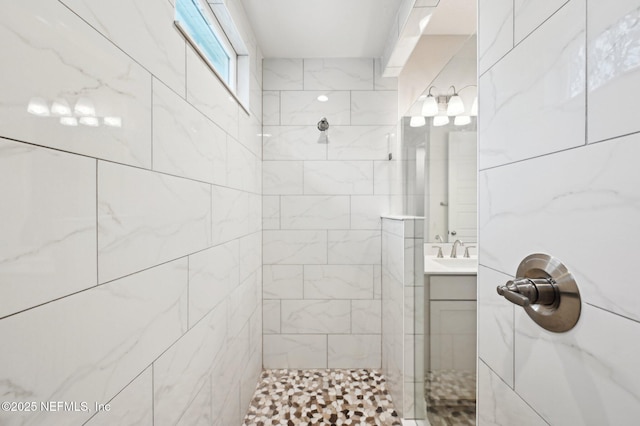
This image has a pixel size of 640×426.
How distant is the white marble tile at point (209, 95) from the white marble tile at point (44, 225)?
64 centimetres

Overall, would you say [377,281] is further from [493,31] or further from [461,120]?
[493,31]

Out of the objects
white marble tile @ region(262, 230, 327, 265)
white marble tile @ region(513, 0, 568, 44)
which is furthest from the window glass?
white marble tile @ region(262, 230, 327, 265)

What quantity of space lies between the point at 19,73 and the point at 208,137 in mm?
847

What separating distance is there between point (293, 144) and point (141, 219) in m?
1.91

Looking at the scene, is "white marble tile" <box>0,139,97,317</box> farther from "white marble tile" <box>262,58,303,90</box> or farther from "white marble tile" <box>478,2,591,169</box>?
"white marble tile" <box>262,58,303,90</box>

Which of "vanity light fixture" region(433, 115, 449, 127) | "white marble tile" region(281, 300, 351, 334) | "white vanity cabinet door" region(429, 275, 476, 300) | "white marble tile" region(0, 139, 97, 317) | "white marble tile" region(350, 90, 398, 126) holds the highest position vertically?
"white marble tile" region(350, 90, 398, 126)

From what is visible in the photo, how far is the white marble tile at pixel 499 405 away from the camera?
29.0 inches

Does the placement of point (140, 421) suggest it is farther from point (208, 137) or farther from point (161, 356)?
point (208, 137)

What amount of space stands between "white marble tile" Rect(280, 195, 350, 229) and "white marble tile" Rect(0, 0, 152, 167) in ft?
5.98

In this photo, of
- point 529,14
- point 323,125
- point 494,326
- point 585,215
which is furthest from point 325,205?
point 585,215

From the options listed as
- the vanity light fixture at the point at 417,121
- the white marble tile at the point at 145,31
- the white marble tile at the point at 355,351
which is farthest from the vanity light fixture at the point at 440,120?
the white marble tile at the point at 355,351

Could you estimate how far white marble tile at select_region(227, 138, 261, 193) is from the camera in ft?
5.46

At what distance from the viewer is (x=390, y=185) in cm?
261

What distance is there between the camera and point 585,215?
1.85 ft
